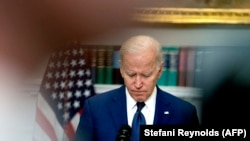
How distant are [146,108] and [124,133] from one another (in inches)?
5.4

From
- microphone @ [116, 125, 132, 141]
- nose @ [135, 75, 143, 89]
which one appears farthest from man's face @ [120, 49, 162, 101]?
microphone @ [116, 125, 132, 141]

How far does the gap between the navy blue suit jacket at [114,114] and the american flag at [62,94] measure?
0.13ft

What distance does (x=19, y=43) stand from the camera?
2.24m

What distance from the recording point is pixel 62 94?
2.21 m

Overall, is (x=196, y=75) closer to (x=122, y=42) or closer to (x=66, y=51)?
(x=122, y=42)

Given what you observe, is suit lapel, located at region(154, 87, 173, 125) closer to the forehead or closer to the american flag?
the forehead

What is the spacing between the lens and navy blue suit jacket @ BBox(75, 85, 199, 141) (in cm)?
217

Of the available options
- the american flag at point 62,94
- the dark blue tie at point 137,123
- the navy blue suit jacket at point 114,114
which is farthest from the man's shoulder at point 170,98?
the american flag at point 62,94

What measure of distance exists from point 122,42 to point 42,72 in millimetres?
359

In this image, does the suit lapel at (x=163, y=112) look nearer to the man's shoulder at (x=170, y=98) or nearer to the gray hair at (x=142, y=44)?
the man's shoulder at (x=170, y=98)

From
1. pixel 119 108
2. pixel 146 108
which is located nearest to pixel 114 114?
pixel 119 108

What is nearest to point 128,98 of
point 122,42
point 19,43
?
point 122,42

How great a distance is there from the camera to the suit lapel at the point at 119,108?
7.16ft

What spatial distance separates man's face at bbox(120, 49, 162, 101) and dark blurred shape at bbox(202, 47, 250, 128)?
210 mm
